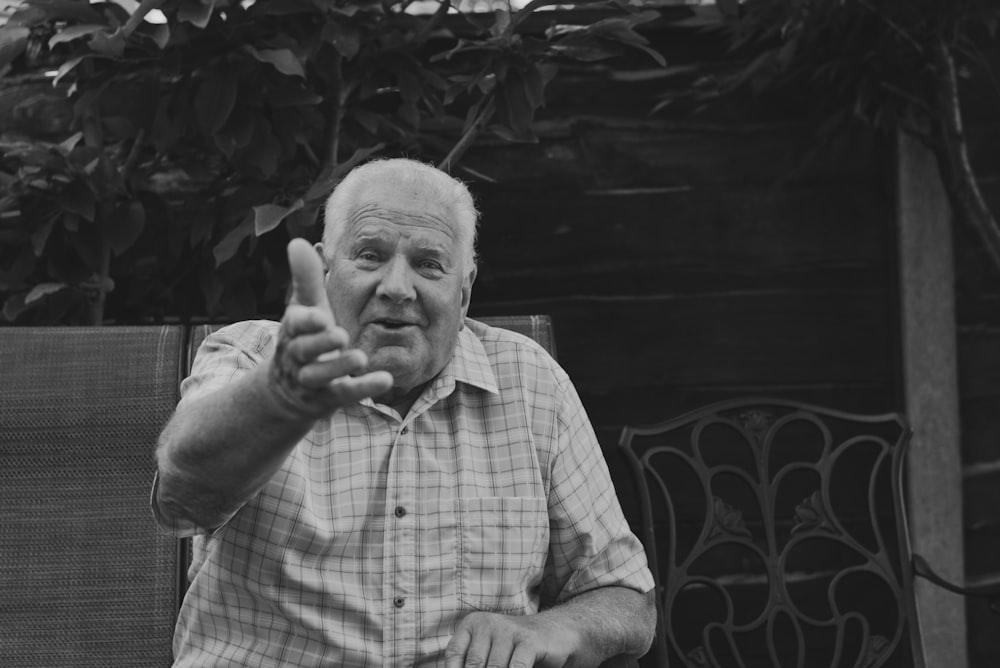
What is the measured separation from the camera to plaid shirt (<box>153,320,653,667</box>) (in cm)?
166

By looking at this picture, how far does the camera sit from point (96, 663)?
1936 millimetres

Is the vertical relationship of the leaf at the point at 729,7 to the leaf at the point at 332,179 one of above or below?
above

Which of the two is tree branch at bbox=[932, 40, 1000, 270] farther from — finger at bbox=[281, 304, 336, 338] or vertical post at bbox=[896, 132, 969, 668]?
finger at bbox=[281, 304, 336, 338]

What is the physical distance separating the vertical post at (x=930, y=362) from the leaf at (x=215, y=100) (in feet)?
5.26

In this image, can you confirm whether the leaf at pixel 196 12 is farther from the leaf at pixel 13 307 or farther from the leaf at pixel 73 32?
the leaf at pixel 13 307

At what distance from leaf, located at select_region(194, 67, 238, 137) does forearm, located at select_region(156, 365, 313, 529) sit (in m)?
0.93

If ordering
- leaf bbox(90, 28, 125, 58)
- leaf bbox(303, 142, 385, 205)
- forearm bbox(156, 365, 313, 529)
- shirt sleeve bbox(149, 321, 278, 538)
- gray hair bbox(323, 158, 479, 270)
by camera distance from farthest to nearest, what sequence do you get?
leaf bbox(303, 142, 385, 205)
leaf bbox(90, 28, 125, 58)
gray hair bbox(323, 158, 479, 270)
shirt sleeve bbox(149, 321, 278, 538)
forearm bbox(156, 365, 313, 529)

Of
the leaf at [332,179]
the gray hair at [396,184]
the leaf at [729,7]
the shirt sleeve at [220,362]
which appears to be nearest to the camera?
the shirt sleeve at [220,362]

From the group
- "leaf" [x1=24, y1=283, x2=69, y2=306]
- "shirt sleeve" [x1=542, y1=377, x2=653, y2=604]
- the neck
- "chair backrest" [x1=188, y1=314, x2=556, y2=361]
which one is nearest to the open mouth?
the neck

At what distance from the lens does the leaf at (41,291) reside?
87.7 inches

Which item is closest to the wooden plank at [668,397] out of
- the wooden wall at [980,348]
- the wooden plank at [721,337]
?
the wooden plank at [721,337]

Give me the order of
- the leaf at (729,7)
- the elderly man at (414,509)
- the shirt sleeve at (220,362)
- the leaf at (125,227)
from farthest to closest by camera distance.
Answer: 1. the leaf at (729,7)
2. the leaf at (125,227)
3. the elderly man at (414,509)
4. the shirt sleeve at (220,362)

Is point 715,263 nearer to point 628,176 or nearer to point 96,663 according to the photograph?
point 628,176

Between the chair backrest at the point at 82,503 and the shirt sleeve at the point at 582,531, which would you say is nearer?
the shirt sleeve at the point at 582,531
